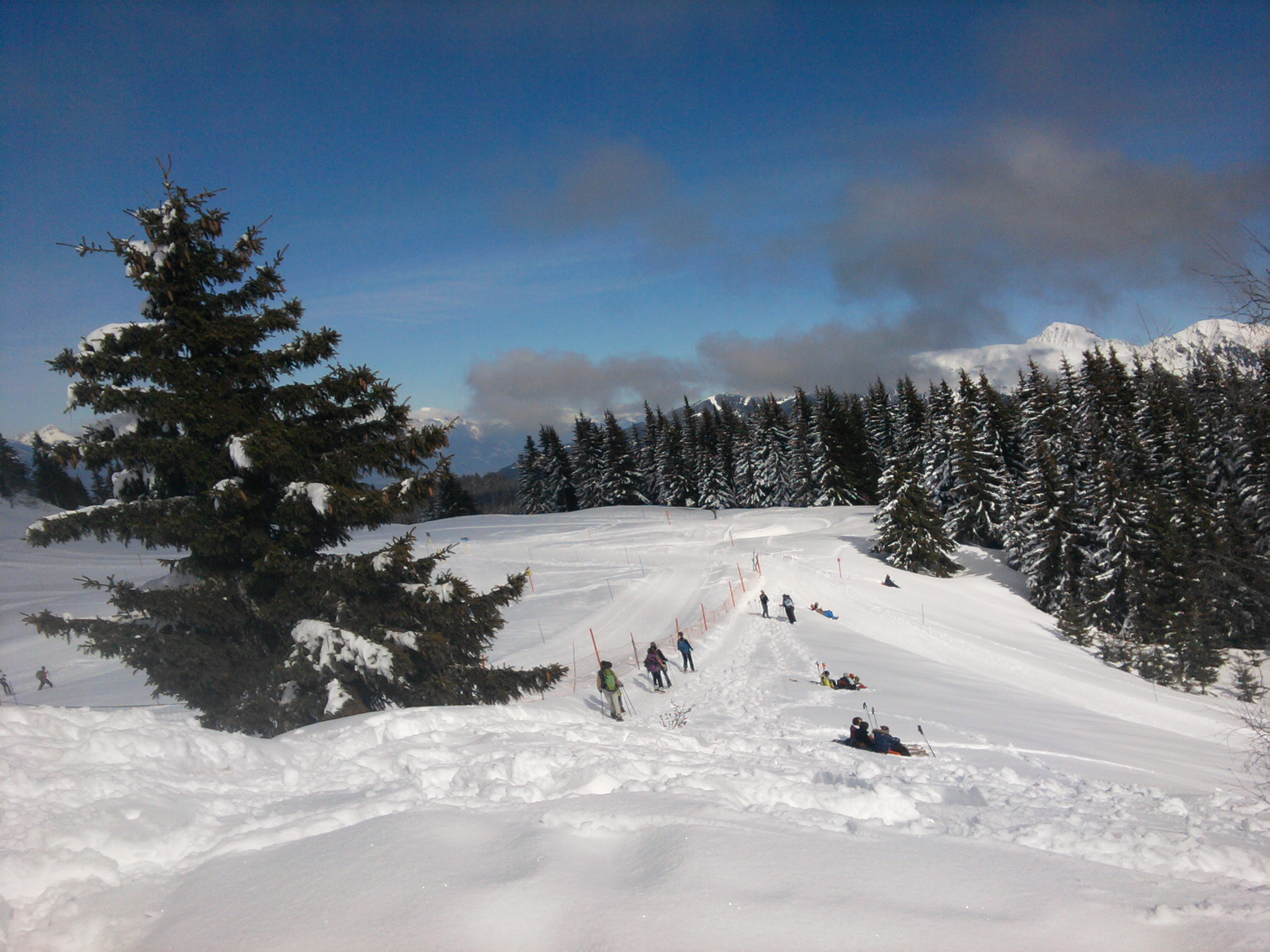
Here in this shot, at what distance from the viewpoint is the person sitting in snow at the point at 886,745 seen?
10773mm

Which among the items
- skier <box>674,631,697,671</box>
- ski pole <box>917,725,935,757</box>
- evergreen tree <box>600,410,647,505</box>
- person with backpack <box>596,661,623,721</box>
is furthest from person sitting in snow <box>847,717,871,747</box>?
evergreen tree <box>600,410,647,505</box>

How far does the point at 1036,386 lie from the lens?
46.2 meters

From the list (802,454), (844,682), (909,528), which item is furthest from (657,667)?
(802,454)

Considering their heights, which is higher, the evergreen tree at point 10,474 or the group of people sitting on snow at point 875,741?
the evergreen tree at point 10,474

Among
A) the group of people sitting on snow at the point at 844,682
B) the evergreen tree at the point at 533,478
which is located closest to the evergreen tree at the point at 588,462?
the evergreen tree at the point at 533,478

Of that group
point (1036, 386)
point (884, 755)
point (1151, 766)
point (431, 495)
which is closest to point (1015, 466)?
point (1036, 386)

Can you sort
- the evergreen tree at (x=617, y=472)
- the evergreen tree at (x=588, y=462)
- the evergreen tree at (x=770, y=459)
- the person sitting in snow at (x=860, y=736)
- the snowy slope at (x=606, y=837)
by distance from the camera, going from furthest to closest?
the evergreen tree at (x=588, y=462)
the evergreen tree at (x=617, y=472)
the evergreen tree at (x=770, y=459)
the person sitting in snow at (x=860, y=736)
the snowy slope at (x=606, y=837)

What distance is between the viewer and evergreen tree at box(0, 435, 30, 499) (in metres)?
71.3

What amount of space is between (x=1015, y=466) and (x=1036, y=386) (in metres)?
7.06

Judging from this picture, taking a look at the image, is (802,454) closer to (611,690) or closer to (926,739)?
(611,690)

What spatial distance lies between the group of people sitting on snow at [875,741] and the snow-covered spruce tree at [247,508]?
696 cm

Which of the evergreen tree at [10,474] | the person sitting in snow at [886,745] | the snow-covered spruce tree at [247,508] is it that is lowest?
the person sitting in snow at [886,745]

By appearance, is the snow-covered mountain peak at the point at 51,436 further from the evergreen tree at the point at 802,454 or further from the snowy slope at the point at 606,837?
the evergreen tree at the point at 802,454

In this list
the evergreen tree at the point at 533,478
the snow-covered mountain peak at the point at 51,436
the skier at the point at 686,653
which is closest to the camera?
the snow-covered mountain peak at the point at 51,436
